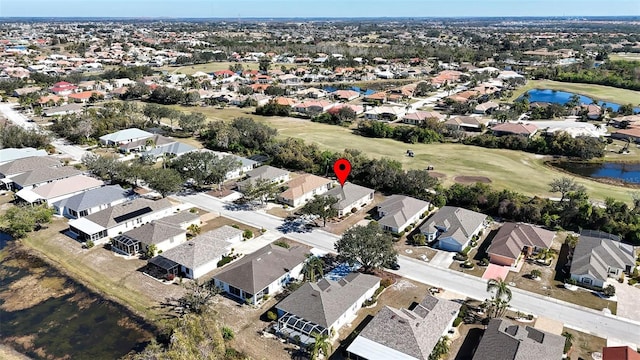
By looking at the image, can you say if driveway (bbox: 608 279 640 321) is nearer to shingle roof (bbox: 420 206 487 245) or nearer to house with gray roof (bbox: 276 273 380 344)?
shingle roof (bbox: 420 206 487 245)

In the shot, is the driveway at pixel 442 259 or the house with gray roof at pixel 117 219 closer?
the driveway at pixel 442 259

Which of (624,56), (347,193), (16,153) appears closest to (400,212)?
(347,193)

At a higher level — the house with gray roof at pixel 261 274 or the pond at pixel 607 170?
the house with gray roof at pixel 261 274

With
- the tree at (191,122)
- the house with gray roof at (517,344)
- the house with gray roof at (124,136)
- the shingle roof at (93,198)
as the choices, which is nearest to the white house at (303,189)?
the shingle roof at (93,198)

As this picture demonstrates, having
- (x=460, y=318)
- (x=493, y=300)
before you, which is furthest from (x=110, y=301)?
(x=493, y=300)

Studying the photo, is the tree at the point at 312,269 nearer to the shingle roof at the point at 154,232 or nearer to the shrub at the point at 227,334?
the shrub at the point at 227,334

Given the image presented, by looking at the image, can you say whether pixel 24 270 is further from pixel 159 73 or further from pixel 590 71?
pixel 590 71

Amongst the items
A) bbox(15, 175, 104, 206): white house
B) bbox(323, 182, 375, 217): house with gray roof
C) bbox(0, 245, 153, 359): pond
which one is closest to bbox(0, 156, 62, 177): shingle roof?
bbox(15, 175, 104, 206): white house
